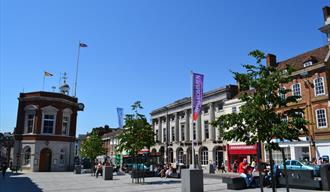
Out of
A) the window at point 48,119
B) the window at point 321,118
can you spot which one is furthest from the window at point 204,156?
the window at point 48,119

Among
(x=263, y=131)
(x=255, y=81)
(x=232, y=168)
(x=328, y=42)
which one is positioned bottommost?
(x=232, y=168)

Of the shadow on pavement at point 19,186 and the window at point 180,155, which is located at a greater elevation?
the window at point 180,155

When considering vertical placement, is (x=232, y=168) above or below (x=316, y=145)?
below

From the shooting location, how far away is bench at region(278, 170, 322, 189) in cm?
1616

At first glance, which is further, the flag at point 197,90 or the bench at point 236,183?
the flag at point 197,90

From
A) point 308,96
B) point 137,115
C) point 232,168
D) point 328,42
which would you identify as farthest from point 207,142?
point 137,115

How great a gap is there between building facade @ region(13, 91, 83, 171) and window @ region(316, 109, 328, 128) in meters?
34.3

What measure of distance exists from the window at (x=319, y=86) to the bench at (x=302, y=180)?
17.4 meters

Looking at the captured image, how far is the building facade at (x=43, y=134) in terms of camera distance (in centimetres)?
4300

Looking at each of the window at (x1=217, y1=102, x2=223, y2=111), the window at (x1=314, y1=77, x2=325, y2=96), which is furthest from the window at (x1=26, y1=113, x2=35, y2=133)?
the window at (x1=314, y1=77, x2=325, y2=96)

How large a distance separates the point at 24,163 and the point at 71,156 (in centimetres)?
696

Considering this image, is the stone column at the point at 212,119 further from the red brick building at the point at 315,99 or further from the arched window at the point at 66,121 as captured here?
the arched window at the point at 66,121

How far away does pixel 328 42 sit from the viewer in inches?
1328

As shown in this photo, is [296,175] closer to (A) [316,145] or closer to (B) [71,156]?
(A) [316,145]
